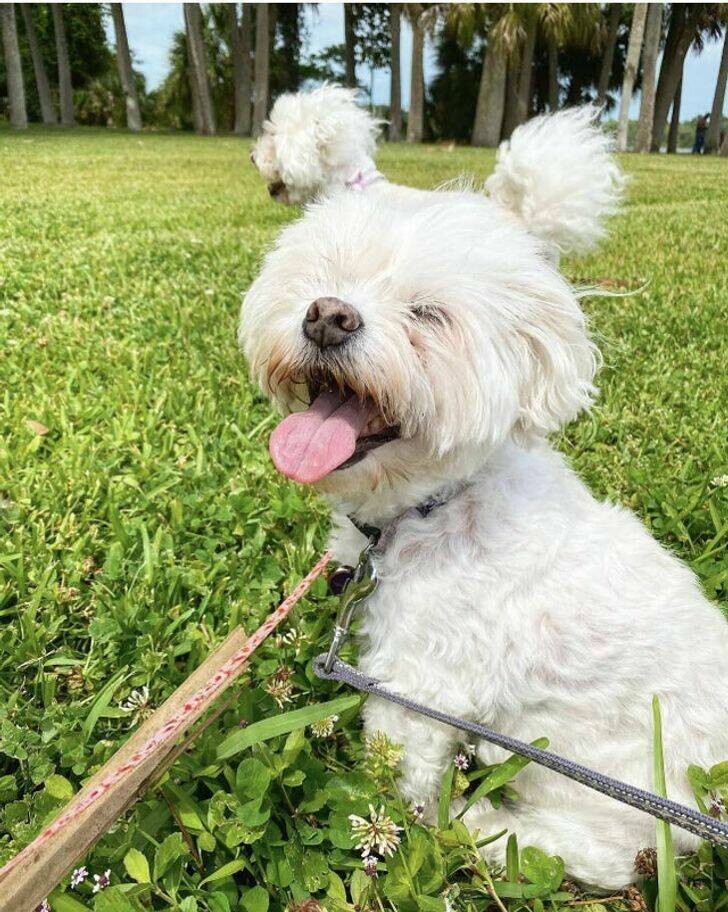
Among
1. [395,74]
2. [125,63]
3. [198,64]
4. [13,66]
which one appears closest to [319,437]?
[13,66]

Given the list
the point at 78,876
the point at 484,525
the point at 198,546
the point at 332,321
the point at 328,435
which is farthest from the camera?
the point at 198,546

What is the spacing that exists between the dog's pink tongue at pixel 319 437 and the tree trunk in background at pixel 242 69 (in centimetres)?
3389

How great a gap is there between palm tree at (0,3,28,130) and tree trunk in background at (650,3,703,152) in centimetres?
2527

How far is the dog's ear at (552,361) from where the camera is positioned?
199 centimetres

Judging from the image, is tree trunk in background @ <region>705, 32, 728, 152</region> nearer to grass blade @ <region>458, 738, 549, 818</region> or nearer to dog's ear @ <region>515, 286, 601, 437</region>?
dog's ear @ <region>515, 286, 601, 437</region>

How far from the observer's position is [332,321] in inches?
74.1

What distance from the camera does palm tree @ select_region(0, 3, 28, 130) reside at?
22.7 m

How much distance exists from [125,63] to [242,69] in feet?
16.5

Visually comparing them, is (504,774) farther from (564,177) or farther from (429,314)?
(564,177)

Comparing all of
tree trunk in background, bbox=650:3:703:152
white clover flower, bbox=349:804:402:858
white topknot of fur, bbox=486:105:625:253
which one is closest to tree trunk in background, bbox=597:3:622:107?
tree trunk in background, bbox=650:3:703:152

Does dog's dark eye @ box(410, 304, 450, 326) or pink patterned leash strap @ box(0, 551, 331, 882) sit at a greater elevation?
dog's dark eye @ box(410, 304, 450, 326)

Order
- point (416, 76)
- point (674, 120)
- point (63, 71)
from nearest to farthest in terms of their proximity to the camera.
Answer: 1. point (416, 76)
2. point (63, 71)
3. point (674, 120)

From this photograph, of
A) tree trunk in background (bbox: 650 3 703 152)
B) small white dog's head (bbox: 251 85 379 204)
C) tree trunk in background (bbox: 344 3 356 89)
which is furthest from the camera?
tree trunk in background (bbox: 344 3 356 89)

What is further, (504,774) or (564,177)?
(564,177)
